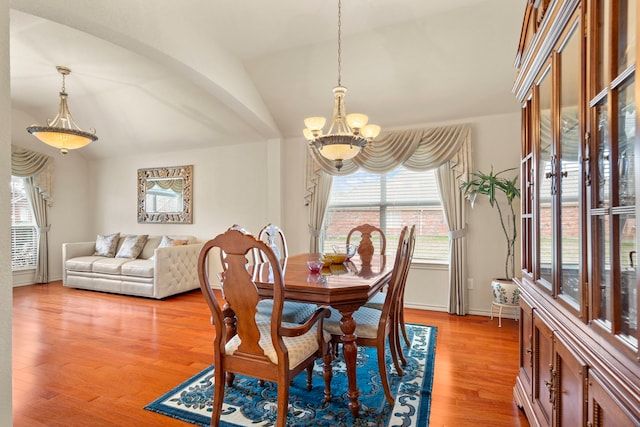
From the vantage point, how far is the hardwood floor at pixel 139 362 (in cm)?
204

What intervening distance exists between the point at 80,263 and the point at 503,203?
6483 mm

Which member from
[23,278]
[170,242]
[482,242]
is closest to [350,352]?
[482,242]

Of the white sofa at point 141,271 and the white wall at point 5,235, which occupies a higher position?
the white wall at point 5,235

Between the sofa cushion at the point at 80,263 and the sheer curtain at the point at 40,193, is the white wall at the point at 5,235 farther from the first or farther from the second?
the sheer curtain at the point at 40,193

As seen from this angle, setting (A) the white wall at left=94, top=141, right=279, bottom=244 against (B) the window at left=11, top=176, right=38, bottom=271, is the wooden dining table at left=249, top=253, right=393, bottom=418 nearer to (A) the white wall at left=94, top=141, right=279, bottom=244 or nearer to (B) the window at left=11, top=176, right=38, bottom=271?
(A) the white wall at left=94, top=141, right=279, bottom=244

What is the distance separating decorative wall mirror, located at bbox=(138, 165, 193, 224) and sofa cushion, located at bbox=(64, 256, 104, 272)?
1.11 metres

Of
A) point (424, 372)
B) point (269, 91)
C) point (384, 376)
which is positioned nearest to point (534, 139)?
point (384, 376)

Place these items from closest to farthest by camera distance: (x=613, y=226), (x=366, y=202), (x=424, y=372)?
(x=613, y=226), (x=424, y=372), (x=366, y=202)

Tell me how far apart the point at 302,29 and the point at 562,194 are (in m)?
2.97

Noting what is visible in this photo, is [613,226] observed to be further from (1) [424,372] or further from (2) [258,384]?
(2) [258,384]

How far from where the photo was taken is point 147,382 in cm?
243

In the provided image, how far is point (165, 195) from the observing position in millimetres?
6152

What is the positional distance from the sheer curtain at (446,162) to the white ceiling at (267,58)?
0.26m

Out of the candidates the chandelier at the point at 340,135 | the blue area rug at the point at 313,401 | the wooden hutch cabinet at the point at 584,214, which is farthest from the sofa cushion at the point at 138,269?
the wooden hutch cabinet at the point at 584,214
